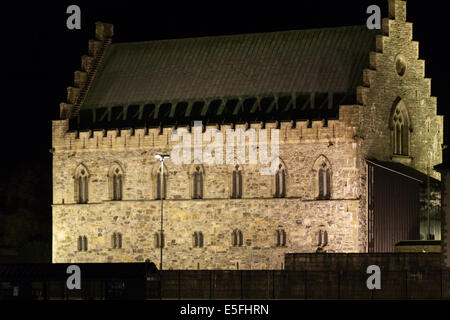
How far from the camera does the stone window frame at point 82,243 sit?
108m

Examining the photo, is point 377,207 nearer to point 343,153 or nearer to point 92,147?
point 343,153

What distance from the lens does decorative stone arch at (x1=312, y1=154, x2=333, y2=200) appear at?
331ft

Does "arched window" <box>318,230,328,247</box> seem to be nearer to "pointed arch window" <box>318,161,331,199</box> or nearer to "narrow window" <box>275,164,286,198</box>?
"pointed arch window" <box>318,161,331,199</box>

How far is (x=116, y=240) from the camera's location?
107375 millimetres

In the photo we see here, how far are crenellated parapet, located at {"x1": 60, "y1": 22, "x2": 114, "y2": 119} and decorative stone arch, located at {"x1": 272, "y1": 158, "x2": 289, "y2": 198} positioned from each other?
608 inches

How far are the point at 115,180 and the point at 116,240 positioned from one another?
11.8 feet

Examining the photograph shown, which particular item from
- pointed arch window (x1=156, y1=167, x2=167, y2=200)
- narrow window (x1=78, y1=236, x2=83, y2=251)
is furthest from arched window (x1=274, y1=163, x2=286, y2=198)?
narrow window (x1=78, y1=236, x2=83, y2=251)

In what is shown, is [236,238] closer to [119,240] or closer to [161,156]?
[161,156]

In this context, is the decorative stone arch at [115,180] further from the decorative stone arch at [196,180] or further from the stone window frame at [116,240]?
the decorative stone arch at [196,180]

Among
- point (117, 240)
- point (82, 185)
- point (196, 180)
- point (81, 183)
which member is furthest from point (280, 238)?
point (81, 183)

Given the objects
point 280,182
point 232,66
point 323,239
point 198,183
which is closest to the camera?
point 323,239

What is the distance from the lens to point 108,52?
114312mm

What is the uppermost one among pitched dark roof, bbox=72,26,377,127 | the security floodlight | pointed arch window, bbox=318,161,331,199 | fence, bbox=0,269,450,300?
pitched dark roof, bbox=72,26,377,127
